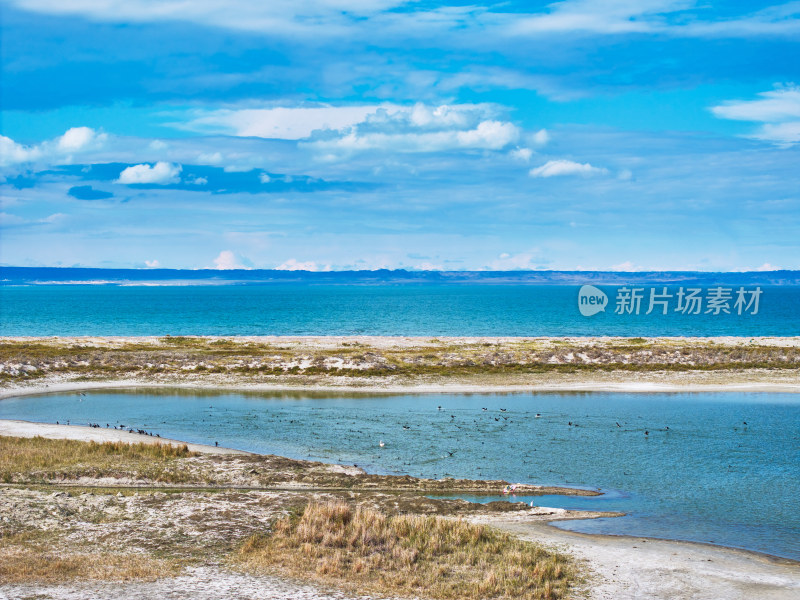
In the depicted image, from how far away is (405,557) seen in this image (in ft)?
70.3

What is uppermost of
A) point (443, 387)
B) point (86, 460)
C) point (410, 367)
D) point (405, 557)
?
point (410, 367)

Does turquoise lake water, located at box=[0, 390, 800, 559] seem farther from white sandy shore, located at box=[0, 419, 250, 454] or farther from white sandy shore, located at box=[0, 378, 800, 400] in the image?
white sandy shore, located at box=[0, 419, 250, 454]

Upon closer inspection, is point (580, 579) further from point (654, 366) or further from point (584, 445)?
point (654, 366)

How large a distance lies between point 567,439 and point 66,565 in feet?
89.9

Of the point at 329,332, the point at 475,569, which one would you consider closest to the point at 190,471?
the point at 475,569

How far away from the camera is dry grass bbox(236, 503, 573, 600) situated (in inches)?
772

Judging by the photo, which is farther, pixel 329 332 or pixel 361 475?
pixel 329 332

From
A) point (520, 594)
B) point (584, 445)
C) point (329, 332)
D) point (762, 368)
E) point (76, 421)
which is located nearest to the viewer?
point (520, 594)

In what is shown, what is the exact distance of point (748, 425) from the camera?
44125 mm

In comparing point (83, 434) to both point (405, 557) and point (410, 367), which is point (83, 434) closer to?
point (405, 557)

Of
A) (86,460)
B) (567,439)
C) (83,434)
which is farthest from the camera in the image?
(567,439)

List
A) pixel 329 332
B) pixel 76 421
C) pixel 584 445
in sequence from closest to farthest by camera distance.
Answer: pixel 584 445 < pixel 76 421 < pixel 329 332

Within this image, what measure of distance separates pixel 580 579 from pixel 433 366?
50.6 m

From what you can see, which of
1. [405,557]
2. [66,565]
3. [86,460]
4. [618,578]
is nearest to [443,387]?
[86,460]
